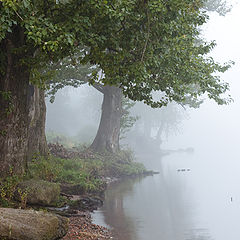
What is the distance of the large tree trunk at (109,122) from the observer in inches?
1351

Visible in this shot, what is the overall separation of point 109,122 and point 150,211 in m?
16.3

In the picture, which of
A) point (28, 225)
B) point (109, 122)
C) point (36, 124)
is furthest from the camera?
point (109, 122)

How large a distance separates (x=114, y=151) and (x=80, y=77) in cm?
1040

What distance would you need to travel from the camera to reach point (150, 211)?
1938 cm

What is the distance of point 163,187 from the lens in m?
27.9

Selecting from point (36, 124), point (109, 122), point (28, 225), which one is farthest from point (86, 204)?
point (109, 122)

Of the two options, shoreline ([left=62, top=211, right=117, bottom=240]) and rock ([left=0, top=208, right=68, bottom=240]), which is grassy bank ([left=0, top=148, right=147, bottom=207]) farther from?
rock ([left=0, top=208, right=68, bottom=240])

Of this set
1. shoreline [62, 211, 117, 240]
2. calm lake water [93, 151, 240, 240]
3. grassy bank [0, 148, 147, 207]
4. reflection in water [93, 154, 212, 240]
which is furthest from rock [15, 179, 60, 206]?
reflection in water [93, 154, 212, 240]

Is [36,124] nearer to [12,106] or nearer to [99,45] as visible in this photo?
[12,106]

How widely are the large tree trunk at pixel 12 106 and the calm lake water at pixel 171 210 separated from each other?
14.2 feet

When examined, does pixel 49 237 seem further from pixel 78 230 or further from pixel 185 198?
pixel 185 198

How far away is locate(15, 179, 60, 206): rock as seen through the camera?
1223 cm

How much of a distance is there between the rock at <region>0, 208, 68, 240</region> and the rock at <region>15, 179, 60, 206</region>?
10.2 feet

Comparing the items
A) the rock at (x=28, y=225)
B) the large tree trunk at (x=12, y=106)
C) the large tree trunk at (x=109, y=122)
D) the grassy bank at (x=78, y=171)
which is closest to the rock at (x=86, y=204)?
the grassy bank at (x=78, y=171)
